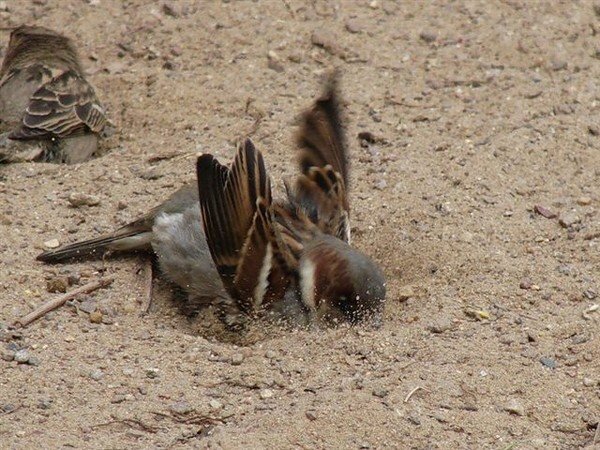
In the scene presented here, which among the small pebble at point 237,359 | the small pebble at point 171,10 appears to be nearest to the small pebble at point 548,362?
the small pebble at point 237,359

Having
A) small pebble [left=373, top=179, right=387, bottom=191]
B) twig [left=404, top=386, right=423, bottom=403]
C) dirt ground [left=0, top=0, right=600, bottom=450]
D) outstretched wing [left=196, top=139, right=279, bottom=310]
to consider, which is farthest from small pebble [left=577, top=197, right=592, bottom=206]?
twig [left=404, top=386, right=423, bottom=403]

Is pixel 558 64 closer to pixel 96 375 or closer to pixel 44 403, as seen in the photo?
pixel 96 375

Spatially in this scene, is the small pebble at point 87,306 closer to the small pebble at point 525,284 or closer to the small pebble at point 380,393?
the small pebble at point 380,393

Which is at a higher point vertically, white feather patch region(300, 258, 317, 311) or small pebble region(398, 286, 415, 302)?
white feather patch region(300, 258, 317, 311)

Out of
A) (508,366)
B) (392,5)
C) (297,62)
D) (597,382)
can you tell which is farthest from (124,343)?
(392,5)

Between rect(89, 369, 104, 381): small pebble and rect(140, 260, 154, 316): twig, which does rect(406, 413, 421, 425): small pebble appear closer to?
rect(89, 369, 104, 381): small pebble

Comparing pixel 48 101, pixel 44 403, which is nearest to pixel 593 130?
pixel 48 101

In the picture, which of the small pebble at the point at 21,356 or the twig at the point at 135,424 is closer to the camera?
the twig at the point at 135,424
